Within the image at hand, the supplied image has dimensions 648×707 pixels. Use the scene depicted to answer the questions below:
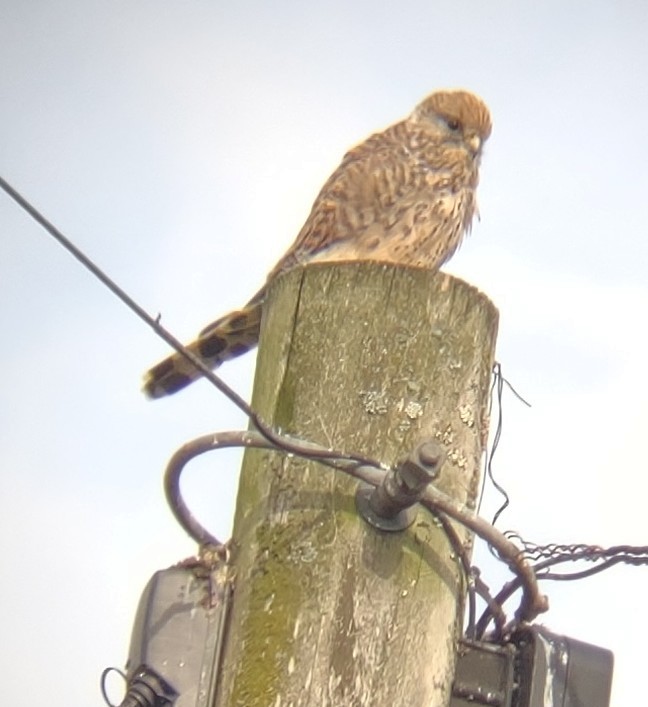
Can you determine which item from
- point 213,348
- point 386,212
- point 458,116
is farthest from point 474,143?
point 213,348

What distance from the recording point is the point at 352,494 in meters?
2.48

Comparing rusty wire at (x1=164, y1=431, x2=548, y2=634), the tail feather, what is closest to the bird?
the tail feather

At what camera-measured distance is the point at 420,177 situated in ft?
18.5

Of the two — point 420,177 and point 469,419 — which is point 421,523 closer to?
point 469,419

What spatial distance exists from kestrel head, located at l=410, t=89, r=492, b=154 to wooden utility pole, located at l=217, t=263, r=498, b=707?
11.8 ft

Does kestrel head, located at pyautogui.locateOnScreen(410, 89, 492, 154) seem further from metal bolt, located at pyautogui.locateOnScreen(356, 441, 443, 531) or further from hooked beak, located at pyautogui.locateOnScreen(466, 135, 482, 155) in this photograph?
metal bolt, located at pyautogui.locateOnScreen(356, 441, 443, 531)

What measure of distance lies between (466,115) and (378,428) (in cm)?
405

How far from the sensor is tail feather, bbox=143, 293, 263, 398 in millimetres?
4352

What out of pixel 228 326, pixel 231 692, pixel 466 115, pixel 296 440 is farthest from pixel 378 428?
pixel 466 115

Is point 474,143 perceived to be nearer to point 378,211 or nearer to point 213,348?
point 378,211

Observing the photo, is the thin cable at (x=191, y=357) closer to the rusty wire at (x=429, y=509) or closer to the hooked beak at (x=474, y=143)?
the rusty wire at (x=429, y=509)

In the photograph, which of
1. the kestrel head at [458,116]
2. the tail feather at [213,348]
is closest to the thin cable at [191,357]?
the tail feather at [213,348]

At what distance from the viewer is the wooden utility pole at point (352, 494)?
2377 millimetres

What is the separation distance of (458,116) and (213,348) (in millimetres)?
2165
